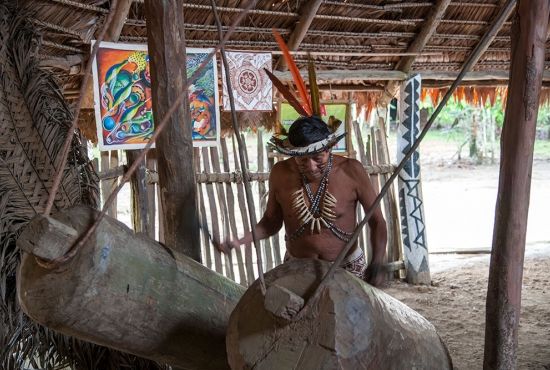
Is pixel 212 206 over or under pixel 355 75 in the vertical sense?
under

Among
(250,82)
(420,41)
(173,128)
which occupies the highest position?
(420,41)

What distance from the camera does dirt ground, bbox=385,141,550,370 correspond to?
4.86m

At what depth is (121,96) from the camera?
4.63 meters

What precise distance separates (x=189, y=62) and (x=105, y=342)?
3385mm

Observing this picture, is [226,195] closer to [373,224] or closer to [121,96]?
[121,96]

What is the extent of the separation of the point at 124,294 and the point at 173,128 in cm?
101

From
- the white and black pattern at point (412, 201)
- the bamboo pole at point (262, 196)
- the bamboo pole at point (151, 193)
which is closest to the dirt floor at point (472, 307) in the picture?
the white and black pattern at point (412, 201)

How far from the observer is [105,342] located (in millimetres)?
1830

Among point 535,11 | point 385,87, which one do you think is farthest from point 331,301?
point 385,87

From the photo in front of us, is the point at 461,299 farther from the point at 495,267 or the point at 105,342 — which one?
the point at 105,342

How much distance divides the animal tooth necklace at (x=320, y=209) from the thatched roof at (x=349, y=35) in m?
2.17

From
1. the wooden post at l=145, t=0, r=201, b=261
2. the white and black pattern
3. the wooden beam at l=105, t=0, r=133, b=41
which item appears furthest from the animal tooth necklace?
the white and black pattern

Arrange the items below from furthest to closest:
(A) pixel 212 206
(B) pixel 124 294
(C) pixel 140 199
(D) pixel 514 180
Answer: (A) pixel 212 206 → (C) pixel 140 199 → (D) pixel 514 180 → (B) pixel 124 294

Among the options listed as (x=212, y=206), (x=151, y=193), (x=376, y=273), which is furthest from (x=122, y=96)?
(x=376, y=273)
